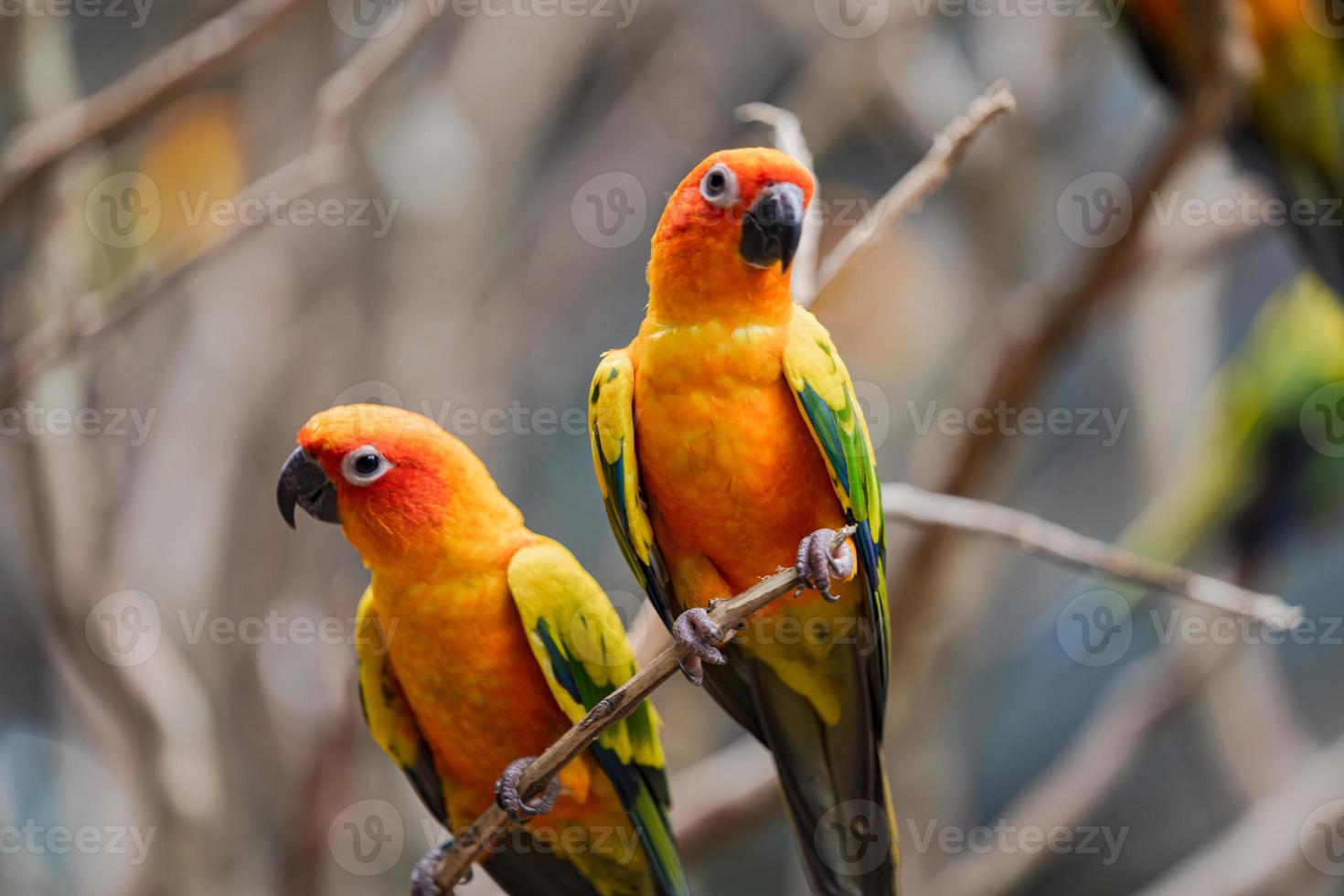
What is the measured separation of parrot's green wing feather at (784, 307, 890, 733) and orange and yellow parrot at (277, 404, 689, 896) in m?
0.38

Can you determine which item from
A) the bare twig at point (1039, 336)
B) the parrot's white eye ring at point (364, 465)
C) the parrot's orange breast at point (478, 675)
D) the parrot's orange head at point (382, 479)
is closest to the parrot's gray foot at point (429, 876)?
the parrot's orange breast at point (478, 675)

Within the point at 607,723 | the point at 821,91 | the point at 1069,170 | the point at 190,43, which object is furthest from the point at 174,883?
the point at 1069,170

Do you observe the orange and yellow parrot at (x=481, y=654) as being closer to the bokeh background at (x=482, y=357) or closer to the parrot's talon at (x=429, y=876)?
the parrot's talon at (x=429, y=876)

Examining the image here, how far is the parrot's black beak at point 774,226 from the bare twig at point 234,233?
1.39m

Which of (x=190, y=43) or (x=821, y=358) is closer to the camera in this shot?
(x=821, y=358)

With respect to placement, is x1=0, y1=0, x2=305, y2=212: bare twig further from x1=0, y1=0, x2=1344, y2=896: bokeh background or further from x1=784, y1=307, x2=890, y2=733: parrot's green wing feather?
x1=784, y1=307, x2=890, y2=733: parrot's green wing feather

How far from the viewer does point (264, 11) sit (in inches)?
116

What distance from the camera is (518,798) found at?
1.49 meters

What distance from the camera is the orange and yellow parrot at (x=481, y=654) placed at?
63.9 inches

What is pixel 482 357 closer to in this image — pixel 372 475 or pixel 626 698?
pixel 372 475

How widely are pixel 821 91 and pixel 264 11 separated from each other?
259cm

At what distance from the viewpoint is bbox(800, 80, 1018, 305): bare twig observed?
1.73 m

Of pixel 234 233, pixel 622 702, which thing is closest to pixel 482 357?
pixel 234 233

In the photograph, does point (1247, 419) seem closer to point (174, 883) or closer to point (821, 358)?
point (821, 358)
